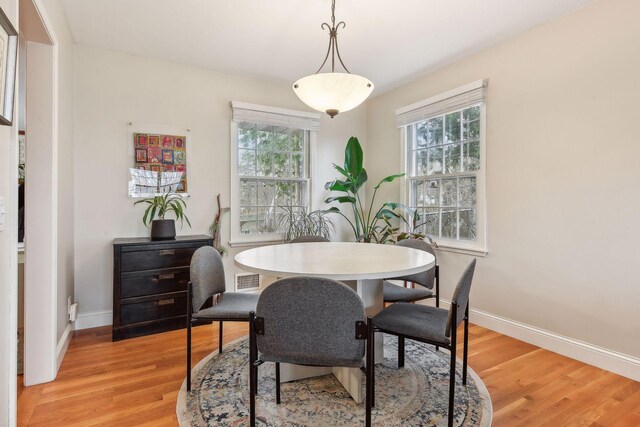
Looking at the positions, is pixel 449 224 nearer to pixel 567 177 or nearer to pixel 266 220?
pixel 567 177

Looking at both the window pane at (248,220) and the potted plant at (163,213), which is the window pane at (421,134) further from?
the potted plant at (163,213)

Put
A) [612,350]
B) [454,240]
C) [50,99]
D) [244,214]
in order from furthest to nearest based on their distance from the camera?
[244,214], [454,240], [612,350], [50,99]

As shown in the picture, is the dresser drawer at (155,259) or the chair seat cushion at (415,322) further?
the dresser drawer at (155,259)

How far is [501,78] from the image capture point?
9.93 feet

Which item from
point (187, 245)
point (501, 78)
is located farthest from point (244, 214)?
point (501, 78)

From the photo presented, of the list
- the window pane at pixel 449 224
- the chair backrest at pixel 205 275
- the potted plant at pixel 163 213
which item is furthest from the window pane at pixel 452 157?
the potted plant at pixel 163 213

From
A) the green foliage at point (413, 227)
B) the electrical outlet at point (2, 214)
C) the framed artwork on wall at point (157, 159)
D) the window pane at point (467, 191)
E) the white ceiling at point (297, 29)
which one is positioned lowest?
the green foliage at point (413, 227)

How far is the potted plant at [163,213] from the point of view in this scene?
10.3ft

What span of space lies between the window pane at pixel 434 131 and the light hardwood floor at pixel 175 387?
6.77 feet

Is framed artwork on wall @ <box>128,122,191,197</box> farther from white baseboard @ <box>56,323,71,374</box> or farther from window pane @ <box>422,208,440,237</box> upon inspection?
window pane @ <box>422,208,440,237</box>

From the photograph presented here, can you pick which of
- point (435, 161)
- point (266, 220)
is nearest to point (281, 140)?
point (266, 220)

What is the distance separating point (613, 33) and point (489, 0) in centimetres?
86

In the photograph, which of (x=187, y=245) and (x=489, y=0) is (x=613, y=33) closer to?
(x=489, y=0)

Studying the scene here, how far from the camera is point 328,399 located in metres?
1.96
